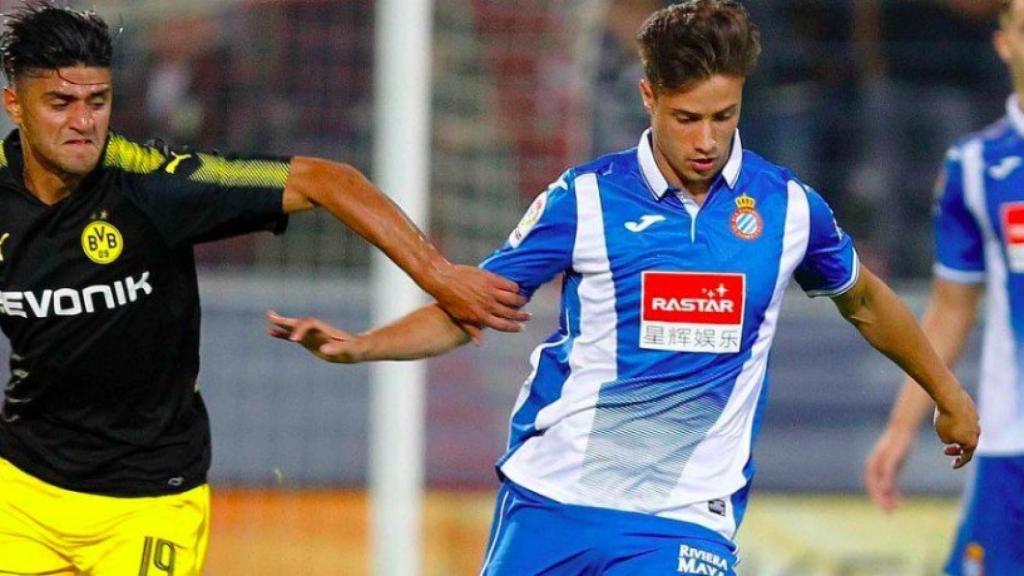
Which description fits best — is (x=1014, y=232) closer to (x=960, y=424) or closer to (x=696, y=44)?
(x=960, y=424)

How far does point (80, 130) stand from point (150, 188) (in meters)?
0.21

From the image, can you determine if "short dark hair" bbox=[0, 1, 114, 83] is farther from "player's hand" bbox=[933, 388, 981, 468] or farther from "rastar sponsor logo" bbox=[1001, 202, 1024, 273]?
"rastar sponsor logo" bbox=[1001, 202, 1024, 273]

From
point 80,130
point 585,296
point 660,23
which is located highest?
point 660,23

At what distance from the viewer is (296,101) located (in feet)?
27.9

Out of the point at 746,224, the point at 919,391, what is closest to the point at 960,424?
the point at 746,224

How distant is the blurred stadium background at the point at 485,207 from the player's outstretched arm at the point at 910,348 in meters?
3.55

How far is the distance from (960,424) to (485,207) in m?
3.89

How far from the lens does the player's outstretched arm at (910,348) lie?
4477 millimetres

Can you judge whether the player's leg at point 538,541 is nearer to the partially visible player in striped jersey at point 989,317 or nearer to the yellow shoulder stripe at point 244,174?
the yellow shoulder stripe at point 244,174

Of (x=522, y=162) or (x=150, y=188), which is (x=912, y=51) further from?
(x=150, y=188)

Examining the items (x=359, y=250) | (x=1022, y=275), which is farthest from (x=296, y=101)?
(x=1022, y=275)

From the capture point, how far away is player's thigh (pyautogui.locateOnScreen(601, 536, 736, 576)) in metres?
4.17

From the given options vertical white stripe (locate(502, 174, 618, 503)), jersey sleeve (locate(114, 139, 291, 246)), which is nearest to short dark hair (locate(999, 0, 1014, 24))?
vertical white stripe (locate(502, 174, 618, 503))

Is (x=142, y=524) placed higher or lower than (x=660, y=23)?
lower
